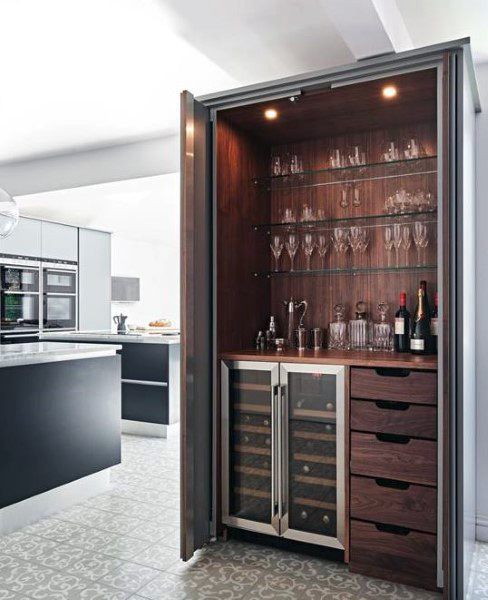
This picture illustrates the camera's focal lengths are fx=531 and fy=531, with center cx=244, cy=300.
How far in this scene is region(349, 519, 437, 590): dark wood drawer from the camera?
2178mm

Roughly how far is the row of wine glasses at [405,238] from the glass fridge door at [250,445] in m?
0.91

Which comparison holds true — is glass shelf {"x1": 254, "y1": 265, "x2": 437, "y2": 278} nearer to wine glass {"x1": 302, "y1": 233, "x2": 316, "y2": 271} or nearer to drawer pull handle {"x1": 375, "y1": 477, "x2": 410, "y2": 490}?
wine glass {"x1": 302, "y1": 233, "x2": 316, "y2": 271}

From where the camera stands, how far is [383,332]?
278 cm

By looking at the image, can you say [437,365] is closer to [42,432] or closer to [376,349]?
[376,349]

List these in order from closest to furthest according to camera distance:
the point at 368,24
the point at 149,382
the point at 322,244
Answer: the point at 368,24 < the point at 322,244 < the point at 149,382

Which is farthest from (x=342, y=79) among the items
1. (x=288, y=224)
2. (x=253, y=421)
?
(x=253, y=421)

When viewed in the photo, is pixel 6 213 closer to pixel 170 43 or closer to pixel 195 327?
pixel 170 43

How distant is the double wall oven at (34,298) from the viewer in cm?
574

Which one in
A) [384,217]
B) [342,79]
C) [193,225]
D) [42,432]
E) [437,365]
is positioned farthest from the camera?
[42,432]

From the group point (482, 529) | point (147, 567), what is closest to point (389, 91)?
point (482, 529)

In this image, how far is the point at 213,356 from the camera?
8.61 feet

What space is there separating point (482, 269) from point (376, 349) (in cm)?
70

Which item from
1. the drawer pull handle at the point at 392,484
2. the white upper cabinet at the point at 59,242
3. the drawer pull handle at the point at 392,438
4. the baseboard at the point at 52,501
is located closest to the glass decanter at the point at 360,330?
the drawer pull handle at the point at 392,438

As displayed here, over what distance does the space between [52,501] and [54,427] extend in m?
0.42
